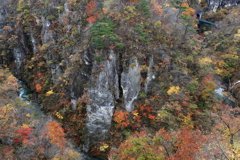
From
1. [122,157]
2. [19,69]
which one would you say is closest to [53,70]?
[19,69]

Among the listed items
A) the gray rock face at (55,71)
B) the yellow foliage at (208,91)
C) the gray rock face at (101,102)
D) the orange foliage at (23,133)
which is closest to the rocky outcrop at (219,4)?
the yellow foliage at (208,91)

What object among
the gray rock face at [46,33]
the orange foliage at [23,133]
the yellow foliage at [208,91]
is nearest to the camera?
the orange foliage at [23,133]

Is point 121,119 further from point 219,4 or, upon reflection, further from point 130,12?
point 219,4

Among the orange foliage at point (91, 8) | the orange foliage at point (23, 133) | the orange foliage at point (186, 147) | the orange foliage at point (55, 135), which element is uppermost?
the orange foliage at point (91, 8)

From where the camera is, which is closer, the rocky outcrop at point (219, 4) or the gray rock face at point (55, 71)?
the gray rock face at point (55, 71)

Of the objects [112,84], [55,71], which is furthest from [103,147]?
[55,71]

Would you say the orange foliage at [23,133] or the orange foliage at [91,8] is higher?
the orange foliage at [91,8]

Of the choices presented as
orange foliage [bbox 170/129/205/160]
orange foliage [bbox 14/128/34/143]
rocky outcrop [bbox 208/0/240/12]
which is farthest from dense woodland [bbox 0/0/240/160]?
rocky outcrop [bbox 208/0/240/12]

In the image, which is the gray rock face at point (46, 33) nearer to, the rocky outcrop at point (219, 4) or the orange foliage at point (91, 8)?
the orange foliage at point (91, 8)
